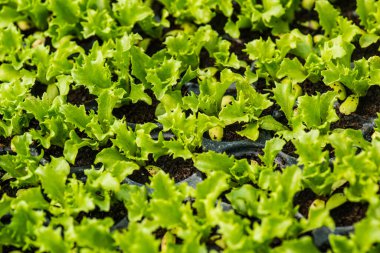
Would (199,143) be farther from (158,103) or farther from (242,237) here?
(242,237)

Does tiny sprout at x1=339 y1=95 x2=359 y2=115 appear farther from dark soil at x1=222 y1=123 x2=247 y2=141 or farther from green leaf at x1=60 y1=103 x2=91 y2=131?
green leaf at x1=60 y1=103 x2=91 y2=131

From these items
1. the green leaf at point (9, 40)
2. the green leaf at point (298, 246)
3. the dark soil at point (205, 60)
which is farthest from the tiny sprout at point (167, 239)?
the green leaf at point (9, 40)

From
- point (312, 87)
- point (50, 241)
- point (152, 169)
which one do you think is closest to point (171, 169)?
point (152, 169)

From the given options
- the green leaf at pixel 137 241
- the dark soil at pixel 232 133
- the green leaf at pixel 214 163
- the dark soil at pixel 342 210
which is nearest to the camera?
the green leaf at pixel 137 241

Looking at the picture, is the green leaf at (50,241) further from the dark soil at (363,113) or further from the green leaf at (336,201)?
the dark soil at (363,113)

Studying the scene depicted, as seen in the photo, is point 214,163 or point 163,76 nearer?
point 214,163

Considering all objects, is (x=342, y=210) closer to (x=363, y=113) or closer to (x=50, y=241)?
(x=363, y=113)

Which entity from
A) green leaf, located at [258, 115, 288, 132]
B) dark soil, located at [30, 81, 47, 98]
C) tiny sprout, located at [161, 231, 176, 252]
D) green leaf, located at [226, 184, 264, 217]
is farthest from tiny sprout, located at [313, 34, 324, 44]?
dark soil, located at [30, 81, 47, 98]
